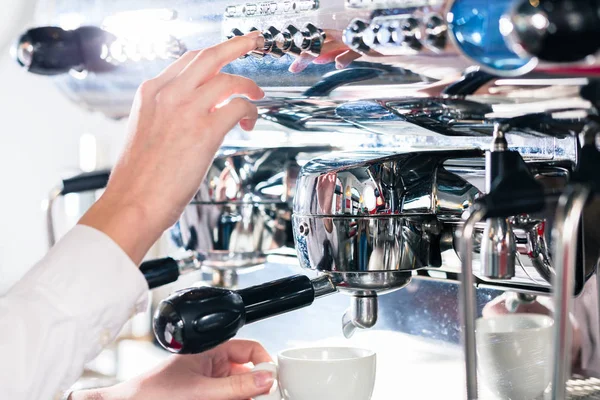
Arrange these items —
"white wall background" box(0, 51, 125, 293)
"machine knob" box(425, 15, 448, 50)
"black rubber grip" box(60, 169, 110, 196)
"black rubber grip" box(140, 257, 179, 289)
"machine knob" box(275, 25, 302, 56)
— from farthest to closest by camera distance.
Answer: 1. "white wall background" box(0, 51, 125, 293)
2. "black rubber grip" box(60, 169, 110, 196)
3. "black rubber grip" box(140, 257, 179, 289)
4. "machine knob" box(275, 25, 302, 56)
5. "machine knob" box(425, 15, 448, 50)

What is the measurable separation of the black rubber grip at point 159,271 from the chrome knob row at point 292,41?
0.21 metres

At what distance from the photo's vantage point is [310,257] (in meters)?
0.62

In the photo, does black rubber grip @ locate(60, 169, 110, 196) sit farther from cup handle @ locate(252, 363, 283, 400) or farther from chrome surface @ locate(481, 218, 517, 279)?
chrome surface @ locate(481, 218, 517, 279)

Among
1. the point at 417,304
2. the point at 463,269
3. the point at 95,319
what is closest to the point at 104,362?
the point at 417,304

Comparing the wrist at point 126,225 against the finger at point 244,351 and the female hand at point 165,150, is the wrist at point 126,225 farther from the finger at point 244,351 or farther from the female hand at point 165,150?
the finger at point 244,351

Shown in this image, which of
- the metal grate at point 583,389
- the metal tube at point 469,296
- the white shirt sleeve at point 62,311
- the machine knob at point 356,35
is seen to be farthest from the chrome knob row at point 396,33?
the metal grate at point 583,389

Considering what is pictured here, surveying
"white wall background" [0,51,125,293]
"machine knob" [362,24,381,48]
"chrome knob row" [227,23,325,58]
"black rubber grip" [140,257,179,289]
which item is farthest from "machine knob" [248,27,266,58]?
"white wall background" [0,51,125,293]

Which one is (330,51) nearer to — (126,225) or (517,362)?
(126,225)

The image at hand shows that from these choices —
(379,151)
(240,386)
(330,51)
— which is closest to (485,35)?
(330,51)

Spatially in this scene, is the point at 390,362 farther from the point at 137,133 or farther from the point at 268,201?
the point at 137,133

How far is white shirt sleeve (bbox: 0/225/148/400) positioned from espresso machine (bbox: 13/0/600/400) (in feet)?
0.13

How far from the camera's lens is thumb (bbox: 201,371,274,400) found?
0.65m

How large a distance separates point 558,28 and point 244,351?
50cm

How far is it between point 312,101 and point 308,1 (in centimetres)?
8
